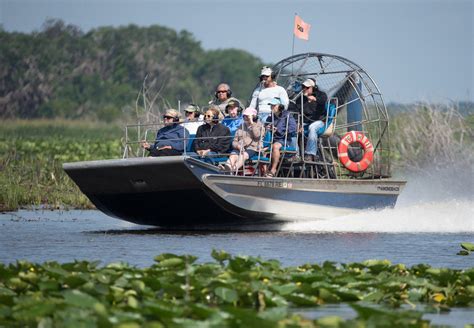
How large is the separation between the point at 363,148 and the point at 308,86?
1.50 meters

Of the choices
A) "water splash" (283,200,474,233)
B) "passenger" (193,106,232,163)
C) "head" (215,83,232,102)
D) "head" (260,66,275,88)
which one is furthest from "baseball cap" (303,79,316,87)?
"water splash" (283,200,474,233)

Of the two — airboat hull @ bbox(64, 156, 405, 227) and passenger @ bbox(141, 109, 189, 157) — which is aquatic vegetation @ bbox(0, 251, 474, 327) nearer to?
airboat hull @ bbox(64, 156, 405, 227)

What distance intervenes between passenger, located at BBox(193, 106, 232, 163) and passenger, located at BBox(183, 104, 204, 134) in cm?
20

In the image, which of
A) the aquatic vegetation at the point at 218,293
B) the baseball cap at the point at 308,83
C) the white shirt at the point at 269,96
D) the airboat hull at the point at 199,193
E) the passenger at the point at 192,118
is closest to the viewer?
the aquatic vegetation at the point at 218,293

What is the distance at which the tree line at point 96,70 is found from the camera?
257ft

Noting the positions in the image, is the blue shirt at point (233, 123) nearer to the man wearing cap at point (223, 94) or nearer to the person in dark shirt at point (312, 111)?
the man wearing cap at point (223, 94)

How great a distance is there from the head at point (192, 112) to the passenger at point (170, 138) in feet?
0.76

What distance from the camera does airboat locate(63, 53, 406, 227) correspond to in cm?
1856

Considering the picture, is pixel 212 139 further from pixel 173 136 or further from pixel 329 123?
pixel 329 123

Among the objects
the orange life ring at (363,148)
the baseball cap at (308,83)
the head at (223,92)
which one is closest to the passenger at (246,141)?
the head at (223,92)

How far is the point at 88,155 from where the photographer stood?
1393 inches

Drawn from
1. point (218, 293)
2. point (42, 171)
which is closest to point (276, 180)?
point (218, 293)

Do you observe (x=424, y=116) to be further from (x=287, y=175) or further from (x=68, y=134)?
(x=68, y=134)

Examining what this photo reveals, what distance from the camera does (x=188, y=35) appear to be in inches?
4299
